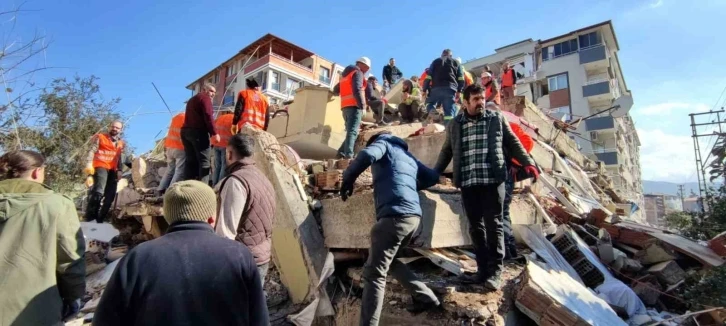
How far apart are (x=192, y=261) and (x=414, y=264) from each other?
9.10 feet

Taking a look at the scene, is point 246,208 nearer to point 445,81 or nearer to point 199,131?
point 199,131

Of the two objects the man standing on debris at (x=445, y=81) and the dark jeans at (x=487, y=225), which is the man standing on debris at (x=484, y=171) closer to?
the dark jeans at (x=487, y=225)

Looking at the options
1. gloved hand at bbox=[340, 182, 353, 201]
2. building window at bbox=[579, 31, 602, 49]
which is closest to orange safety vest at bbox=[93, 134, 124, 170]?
gloved hand at bbox=[340, 182, 353, 201]

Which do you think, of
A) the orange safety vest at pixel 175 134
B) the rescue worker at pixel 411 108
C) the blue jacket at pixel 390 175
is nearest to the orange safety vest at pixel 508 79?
the rescue worker at pixel 411 108

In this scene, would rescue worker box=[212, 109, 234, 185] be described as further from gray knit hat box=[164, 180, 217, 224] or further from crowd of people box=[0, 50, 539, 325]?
gray knit hat box=[164, 180, 217, 224]

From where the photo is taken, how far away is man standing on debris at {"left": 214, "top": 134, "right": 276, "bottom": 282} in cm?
272

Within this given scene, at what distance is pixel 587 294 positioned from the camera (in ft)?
11.3

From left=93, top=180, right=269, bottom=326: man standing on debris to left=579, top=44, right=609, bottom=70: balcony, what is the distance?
3267cm

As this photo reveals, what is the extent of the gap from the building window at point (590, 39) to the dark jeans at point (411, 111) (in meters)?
26.3

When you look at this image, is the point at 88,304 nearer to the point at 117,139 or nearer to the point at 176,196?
the point at 117,139

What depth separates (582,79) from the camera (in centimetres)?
2941

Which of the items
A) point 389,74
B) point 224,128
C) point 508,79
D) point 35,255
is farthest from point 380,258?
point 389,74

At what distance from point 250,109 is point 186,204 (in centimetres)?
395

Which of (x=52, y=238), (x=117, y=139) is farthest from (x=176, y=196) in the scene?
(x=117, y=139)
